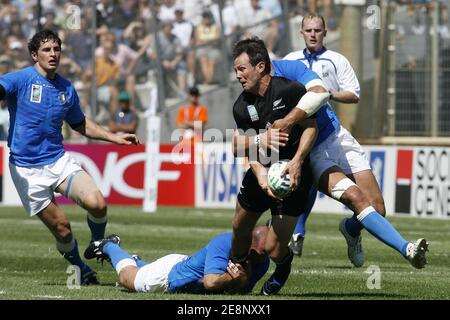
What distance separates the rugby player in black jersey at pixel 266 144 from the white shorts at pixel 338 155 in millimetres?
800

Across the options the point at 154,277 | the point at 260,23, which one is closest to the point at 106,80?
the point at 260,23

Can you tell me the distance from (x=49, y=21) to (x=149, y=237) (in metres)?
9.89

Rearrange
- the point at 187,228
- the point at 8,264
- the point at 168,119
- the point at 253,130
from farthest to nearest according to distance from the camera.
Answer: the point at 168,119
the point at 187,228
the point at 8,264
the point at 253,130

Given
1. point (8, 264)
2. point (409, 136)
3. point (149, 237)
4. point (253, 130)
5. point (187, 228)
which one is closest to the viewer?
point (253, 130)

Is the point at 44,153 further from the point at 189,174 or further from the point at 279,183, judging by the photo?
the point at 189,174

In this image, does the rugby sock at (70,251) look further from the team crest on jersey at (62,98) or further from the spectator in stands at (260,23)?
the spectator in stands at (260,23)

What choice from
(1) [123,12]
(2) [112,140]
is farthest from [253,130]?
(1) [123,12]

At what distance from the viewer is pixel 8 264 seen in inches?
499

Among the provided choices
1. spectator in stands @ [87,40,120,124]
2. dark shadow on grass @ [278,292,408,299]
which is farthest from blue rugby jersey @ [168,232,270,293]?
spectator in stands @ [87,40,120,124]

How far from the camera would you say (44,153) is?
11023mm

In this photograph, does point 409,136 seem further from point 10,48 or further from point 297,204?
point 297,204

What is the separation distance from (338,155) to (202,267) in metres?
Answer: 2.36

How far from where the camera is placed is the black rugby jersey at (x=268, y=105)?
9.59m

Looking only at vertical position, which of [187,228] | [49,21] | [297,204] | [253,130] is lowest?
[187,228]
